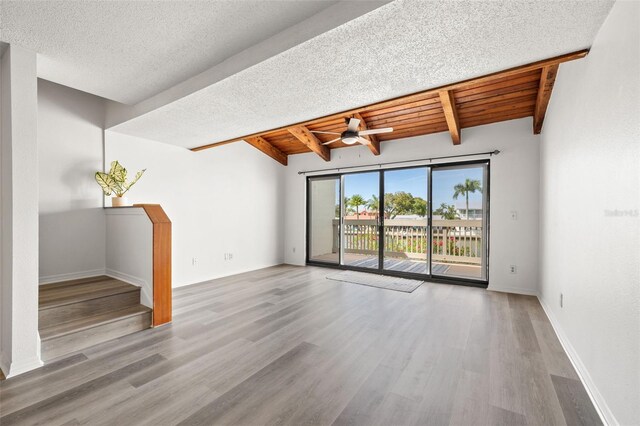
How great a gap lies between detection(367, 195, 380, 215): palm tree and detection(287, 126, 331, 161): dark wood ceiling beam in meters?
1.29

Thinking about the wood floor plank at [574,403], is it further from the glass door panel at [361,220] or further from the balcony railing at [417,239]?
the glass door panel at [361,220]

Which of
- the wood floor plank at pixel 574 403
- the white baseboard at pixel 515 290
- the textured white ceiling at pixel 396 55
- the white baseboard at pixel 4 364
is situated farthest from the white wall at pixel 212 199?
the wood floor plank at pixel 574 403

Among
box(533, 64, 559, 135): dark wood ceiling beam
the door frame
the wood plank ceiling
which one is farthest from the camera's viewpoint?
the door frame

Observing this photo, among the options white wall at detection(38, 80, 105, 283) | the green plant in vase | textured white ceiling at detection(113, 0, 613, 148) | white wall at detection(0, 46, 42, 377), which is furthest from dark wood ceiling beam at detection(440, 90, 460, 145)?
white wall at detection(38, 80, 105, 283)

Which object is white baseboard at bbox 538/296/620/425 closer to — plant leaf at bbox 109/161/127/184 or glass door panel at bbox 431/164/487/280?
glass door panel at bbox 431/164/487/280

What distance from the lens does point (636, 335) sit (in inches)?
51.8

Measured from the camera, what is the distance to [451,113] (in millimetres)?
4047

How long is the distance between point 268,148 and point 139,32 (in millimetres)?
4263

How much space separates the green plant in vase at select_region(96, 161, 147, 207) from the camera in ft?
12.0

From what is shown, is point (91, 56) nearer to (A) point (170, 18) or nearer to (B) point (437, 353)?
(A) point (170, 18)

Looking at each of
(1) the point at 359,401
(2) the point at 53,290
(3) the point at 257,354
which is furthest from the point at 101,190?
(1) the point at 359,401

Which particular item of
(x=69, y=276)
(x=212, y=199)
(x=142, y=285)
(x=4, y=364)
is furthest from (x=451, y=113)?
(x=69, y=276)

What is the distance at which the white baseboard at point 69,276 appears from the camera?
3383mm

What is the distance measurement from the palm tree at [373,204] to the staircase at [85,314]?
14.1 ft
